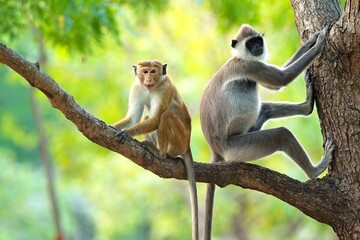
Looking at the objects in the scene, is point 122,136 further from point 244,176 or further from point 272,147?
point 272,147

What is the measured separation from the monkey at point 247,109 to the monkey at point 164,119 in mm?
390

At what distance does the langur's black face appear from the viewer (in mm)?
6027

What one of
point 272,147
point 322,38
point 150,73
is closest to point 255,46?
point 322,38

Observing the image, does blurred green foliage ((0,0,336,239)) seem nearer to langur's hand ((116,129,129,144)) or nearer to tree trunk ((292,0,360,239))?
tree trunk ((292,0,360,239))

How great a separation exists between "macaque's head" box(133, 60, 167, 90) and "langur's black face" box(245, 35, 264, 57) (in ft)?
2.70

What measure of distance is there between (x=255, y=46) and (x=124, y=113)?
7.48 meters

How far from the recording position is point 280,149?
5.85 metres

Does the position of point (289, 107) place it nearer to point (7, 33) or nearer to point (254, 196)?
point (7, 33)

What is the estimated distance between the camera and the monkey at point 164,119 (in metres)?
5.46

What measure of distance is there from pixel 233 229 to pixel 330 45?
11.4 meters

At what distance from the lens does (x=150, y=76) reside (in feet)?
18.0

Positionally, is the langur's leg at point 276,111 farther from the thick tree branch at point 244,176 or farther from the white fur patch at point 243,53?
the thick tree branch at point 244,176

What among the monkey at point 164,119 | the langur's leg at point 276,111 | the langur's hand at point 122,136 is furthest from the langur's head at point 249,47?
the langur's hand at point 122,136

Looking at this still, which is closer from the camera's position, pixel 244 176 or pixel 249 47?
pixel 244 176
